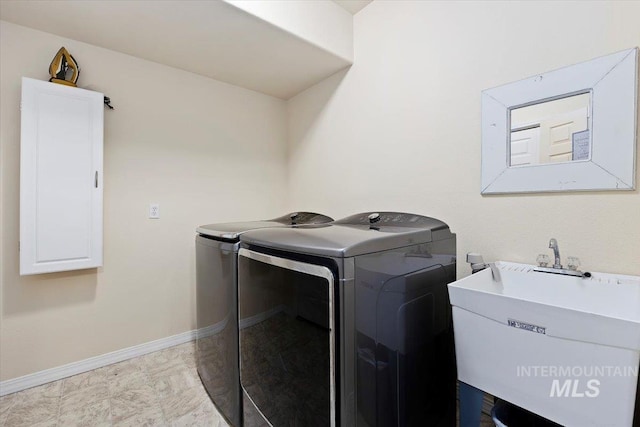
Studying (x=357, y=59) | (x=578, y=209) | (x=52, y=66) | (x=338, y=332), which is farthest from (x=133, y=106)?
(x=578, y=209)

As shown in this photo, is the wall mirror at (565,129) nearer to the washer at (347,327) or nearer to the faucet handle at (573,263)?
the faucet handle at (573,263)

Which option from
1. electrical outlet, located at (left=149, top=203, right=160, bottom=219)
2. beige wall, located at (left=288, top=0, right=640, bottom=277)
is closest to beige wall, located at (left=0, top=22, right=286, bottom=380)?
electrical outlet, located at (left=149, top=203, right=160, bottom=219)

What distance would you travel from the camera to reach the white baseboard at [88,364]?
5.72ft

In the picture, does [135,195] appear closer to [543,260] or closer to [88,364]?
[88,364]

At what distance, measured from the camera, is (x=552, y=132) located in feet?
A: 4.08

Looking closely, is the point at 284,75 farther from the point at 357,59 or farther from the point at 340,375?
the point at 340,375

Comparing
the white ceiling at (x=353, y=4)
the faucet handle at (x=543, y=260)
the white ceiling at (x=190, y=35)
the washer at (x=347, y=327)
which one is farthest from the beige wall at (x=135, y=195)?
the faucet handle at (x=543, y=260)

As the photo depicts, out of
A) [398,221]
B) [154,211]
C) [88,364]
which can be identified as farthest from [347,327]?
[88,364]

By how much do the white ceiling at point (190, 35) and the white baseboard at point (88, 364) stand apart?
2.17m

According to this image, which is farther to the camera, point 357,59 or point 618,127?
point 357,59

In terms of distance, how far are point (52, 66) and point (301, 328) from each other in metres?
2.20

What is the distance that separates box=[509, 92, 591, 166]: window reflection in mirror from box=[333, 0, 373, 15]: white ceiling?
1332 mm

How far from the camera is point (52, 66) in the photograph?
1.77 m

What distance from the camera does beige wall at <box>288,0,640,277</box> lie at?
1.15m
